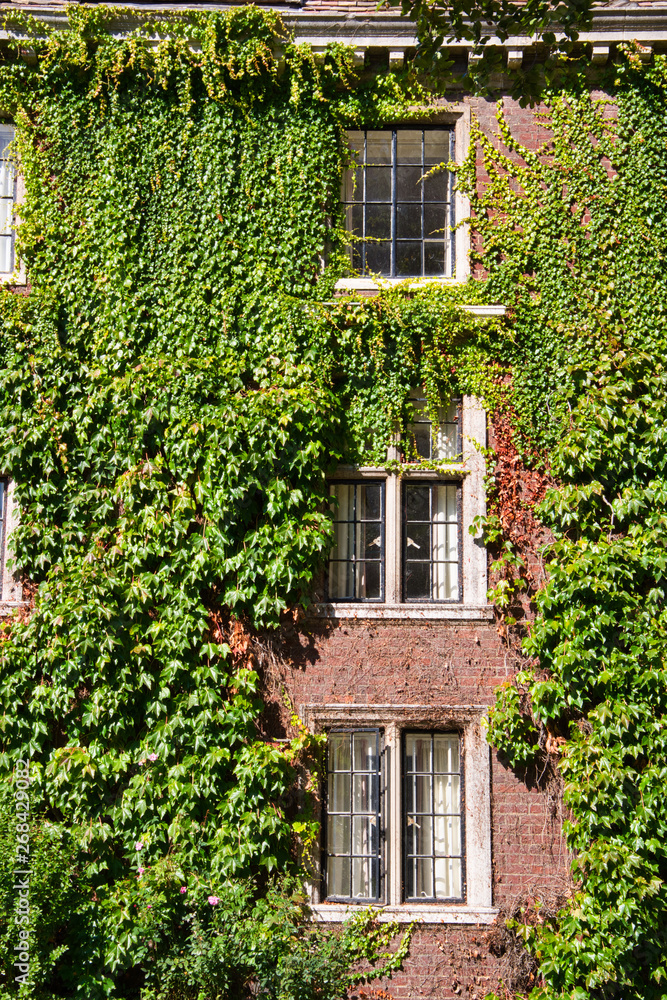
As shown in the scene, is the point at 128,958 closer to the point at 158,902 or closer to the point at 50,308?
the point at 158,902

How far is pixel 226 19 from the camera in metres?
8.33

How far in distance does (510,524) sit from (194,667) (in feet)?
11.3

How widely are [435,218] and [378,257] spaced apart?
792mm

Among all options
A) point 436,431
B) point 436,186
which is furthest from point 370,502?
point 436,186

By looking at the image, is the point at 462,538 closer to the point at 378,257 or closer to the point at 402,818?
the point at 402,818

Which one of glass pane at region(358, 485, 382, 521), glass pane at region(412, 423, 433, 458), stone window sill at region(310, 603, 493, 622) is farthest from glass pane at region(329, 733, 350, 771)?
glass pane at region(412, 423, 433, 458)

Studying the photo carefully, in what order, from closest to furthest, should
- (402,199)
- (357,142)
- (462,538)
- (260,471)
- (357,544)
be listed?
(260,471) → (462,538) → (357,544) → (357,142) → (402,199)

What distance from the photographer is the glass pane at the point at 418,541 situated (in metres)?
8.55

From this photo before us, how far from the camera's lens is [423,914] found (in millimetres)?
7543

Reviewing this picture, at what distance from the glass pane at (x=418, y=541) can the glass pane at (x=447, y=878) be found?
119 inches

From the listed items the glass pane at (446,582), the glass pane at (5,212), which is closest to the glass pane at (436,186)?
the glass pane at (446,582)

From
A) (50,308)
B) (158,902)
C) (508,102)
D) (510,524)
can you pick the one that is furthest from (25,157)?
→ (158,902)

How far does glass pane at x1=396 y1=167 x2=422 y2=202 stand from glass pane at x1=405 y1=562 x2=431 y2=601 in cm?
412

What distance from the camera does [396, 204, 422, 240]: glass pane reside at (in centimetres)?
898
